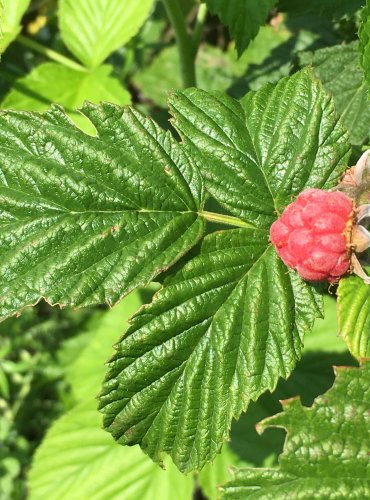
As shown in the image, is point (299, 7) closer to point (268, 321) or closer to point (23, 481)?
point (268, 321)

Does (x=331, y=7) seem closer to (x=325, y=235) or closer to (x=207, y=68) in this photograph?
(x=325, y=235)

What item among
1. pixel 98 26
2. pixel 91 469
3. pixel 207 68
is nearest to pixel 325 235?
pixel 98 26

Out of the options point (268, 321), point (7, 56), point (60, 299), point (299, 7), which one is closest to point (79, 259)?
point (60, 299)

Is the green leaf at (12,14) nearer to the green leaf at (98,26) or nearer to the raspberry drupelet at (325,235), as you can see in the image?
the green leaf at (98,26)

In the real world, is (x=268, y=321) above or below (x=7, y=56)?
below

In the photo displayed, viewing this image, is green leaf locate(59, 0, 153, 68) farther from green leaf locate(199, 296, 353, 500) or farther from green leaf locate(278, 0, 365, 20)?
green leaf locate(199, 296, 353, 500)

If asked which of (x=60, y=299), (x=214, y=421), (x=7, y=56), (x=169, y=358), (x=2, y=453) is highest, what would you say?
(x=7, y=56)

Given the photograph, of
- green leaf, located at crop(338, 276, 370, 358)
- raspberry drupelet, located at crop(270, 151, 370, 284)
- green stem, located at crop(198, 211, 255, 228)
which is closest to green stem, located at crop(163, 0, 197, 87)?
green stem, located at crop(198, 211, 255, 228)
